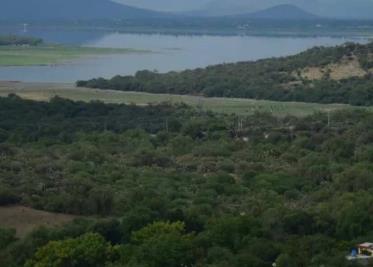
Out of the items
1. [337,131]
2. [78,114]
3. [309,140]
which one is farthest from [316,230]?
[78,114]

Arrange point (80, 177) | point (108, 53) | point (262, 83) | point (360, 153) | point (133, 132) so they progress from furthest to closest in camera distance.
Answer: point (108, 53) → point (262, 83) → point (133, 132) → point (360, 153) → point (80, 177)

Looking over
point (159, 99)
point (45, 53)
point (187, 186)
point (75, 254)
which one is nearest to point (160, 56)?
point (45, 53)

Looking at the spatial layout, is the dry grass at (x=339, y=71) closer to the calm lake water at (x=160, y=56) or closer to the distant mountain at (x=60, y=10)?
the calm lake water at (x=160, y=56)

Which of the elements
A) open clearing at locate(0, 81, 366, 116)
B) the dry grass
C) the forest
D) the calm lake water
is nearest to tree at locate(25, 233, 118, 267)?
the forest

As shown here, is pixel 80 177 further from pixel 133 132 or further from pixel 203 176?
pixel 133 132

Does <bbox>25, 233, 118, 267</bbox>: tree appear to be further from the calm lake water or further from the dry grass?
the calm lake water

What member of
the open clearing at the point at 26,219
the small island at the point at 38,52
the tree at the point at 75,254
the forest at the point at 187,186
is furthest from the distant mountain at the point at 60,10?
the tree at the point at 75,254
